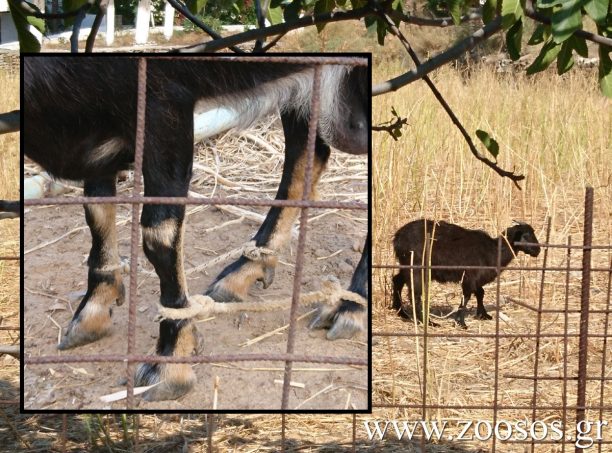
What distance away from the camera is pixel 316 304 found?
2.37 m

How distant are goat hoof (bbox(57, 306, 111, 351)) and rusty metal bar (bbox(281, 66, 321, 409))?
1.45 feet

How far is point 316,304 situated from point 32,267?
69 centimetres

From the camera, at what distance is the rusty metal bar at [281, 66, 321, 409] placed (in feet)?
6.88

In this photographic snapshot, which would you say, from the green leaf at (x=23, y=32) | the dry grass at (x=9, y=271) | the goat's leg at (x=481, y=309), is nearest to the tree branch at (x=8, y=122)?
the green leaf at (x=23, y=32)

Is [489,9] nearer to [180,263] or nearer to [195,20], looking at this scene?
[195,20]

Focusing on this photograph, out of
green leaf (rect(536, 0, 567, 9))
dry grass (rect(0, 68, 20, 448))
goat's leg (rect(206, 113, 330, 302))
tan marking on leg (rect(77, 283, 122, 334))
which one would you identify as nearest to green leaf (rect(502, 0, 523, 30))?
green leaf (rect(536, 0, 567, 9))

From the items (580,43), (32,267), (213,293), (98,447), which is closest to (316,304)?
(213,293)

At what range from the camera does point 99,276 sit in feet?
7.09

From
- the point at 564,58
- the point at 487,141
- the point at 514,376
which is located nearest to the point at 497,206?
the point at 514,376

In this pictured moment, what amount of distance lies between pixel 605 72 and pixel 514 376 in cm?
154

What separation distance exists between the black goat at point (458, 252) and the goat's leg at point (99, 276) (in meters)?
3.48

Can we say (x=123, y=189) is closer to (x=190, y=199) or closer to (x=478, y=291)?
(x=190, y=199)

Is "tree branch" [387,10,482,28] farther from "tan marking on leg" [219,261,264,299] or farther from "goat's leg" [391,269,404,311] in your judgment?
"goat's leg" [391,269,404,311]

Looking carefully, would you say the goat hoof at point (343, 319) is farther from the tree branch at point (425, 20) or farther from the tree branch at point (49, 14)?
the tree branch at point (49, 14)
